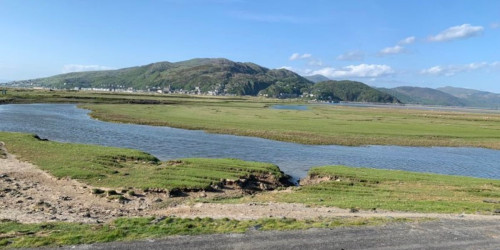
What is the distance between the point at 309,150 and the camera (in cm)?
5997

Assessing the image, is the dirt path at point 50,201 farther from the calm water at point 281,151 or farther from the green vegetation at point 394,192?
the calm water at point 281,151

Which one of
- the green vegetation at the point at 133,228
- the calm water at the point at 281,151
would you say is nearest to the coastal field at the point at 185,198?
the green vegetation at the point at 133,228

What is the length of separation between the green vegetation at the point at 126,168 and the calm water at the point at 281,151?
657 cm

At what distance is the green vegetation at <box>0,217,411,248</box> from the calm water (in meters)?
21.6

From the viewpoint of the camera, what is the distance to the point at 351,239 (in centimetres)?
1856

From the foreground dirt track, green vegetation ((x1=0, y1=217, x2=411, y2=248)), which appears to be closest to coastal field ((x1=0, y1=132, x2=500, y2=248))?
green vegetation ((x1=0, y1=217, x2=411, y2=248))

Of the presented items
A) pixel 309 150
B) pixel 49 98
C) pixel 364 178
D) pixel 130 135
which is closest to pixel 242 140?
pixel 309 150

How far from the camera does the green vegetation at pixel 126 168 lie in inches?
1267

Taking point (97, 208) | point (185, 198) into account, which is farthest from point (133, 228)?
point (185, 198)

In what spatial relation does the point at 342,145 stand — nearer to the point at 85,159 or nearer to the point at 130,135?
the point at 130,135

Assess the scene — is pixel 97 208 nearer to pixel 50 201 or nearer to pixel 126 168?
pixel 50 201

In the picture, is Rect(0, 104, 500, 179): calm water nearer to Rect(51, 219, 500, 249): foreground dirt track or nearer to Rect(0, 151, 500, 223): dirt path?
Rect(0, 151, 500, 223): dirt path

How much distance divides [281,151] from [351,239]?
3900 cm

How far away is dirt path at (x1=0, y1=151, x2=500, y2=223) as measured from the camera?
76.4 ft
